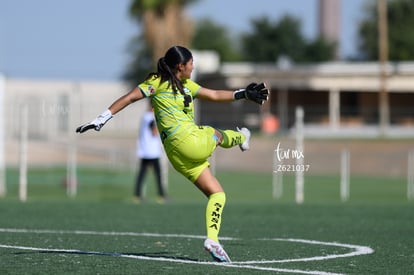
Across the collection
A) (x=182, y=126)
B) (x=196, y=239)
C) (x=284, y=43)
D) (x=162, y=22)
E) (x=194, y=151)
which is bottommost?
(x=196, y=239)

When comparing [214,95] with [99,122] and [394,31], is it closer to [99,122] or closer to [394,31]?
[99,122]

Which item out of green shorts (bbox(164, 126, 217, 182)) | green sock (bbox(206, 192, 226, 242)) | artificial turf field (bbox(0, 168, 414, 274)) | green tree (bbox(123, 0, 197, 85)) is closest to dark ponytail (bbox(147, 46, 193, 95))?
green shorts (bbox(164, 126, 217, 182))

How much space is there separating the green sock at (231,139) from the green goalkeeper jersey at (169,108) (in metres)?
0.37

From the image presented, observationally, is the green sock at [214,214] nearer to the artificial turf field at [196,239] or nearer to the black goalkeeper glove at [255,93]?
the artificial turf field at [196,239]

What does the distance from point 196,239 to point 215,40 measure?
104 meters

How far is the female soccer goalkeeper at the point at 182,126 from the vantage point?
32.2 ft

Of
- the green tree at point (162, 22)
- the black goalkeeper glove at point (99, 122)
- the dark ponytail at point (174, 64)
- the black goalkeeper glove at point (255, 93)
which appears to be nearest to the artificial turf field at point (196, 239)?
the black goalkeeper glove at point (99, 122)

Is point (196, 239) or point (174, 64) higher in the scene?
point (174, 64)

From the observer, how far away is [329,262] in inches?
397

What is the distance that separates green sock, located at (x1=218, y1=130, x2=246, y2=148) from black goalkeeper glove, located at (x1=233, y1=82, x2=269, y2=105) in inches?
14.4

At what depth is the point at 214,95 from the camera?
10234 millimetres

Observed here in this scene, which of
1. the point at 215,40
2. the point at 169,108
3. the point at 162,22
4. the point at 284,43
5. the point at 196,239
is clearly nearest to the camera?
the point at 169,108

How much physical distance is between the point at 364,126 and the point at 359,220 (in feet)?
133

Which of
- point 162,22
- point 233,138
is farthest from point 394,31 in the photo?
point 233,138
